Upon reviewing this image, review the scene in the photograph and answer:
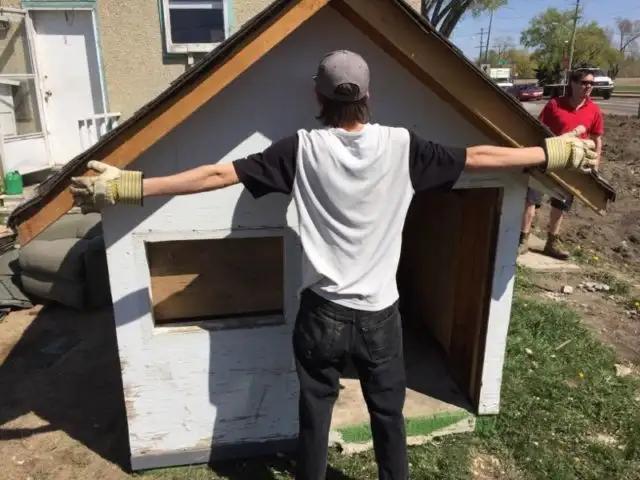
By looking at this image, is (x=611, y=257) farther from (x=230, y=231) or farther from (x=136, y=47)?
(x=136, y=47)

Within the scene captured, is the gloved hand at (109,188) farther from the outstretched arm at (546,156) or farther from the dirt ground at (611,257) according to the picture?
the dirt ground at (611,257)

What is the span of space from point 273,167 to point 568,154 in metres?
1.39

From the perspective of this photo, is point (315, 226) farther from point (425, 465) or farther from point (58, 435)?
point (58, 435)

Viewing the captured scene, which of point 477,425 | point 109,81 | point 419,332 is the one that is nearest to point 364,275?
point 477,425

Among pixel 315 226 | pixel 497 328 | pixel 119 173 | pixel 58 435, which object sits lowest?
pixel 58 435

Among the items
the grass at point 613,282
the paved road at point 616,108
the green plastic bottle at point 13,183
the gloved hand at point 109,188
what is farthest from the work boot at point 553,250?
the paved road at point 616,108

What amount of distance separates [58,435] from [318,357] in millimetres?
2609

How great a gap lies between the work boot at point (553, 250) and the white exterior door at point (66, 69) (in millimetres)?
7480

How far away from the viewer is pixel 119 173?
2.28m

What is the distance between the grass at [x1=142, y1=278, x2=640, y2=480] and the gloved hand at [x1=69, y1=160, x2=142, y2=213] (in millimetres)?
2007

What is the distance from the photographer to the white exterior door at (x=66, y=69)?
870 cm

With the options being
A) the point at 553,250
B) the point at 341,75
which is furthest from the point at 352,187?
the point at 553,250

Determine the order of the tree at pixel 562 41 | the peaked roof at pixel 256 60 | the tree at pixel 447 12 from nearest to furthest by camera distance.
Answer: the peaked roof at pixel 256 60
the tree at pixel 447 12
the tree at pixel 562 41

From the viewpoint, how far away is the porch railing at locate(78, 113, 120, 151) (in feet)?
27.9
